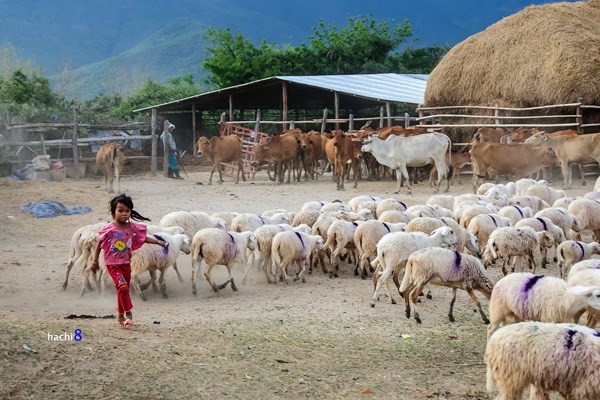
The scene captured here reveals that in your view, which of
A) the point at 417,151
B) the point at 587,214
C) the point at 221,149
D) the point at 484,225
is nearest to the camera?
the point at 484,225

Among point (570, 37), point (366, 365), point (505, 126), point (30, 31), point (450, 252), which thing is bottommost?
point (366, 365)

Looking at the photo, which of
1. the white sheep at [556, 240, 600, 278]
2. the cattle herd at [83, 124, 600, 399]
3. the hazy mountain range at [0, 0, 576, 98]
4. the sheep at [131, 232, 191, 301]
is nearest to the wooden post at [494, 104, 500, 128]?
the cattle herd at [83, 124, 600, 399]

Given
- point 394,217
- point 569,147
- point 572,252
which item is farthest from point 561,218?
point 569,147

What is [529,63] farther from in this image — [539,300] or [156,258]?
[539,300]

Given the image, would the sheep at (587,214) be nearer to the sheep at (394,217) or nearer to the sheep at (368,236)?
the sheep at (394,217)

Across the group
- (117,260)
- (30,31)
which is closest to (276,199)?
(117,260)

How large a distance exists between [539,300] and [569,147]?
1366 centimetres

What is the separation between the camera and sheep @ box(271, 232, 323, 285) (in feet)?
34.5

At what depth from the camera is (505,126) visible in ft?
72.4

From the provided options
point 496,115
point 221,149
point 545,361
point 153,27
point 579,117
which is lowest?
point 545,361

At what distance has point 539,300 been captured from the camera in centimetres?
701

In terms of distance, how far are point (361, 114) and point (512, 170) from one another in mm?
15484

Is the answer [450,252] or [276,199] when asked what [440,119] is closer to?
[276,199]

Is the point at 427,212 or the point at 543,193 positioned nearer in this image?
the point at 427,212
